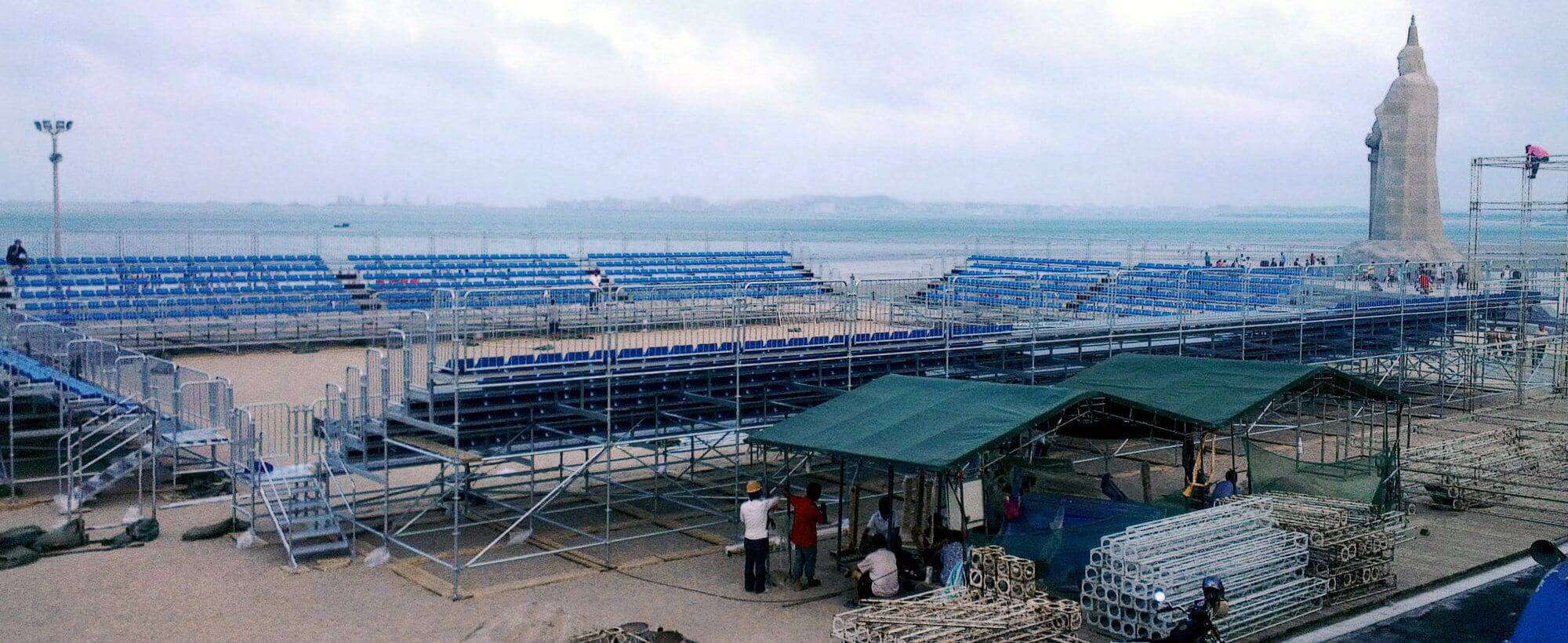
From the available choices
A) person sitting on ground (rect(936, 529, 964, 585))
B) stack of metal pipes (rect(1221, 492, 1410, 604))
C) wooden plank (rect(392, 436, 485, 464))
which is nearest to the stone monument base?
stack of metal pipes (rect(1221, 492, 1410, 604))

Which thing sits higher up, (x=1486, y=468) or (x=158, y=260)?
(x=158, y=260)

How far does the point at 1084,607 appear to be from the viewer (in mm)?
13602

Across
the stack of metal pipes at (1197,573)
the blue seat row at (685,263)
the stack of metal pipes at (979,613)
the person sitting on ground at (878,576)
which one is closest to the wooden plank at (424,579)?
the person sitting on ground at (878,576)

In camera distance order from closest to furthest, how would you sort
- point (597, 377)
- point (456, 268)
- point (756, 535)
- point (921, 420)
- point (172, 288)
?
point (756, 535), point (921, 420), point (597, 377), point (172, 288), point (456, 268)

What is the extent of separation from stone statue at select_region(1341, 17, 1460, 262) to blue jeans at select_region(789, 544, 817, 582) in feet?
118

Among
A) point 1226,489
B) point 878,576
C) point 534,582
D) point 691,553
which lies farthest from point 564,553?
point 1226,489

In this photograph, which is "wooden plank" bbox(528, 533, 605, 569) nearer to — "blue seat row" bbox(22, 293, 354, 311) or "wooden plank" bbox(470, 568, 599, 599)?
"wooden plank" bbox(470, 568, 599, 599)

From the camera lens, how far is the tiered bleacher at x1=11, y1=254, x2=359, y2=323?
32.9 metres

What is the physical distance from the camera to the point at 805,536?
15203mm

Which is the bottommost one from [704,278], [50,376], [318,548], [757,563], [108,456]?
[318,548]

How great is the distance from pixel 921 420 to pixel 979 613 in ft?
11.3

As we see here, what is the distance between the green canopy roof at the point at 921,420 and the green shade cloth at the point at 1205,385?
1113mm

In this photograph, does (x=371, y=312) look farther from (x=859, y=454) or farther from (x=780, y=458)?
(x=859, y=454)

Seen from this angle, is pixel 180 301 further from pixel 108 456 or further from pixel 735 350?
pixel 735 350
